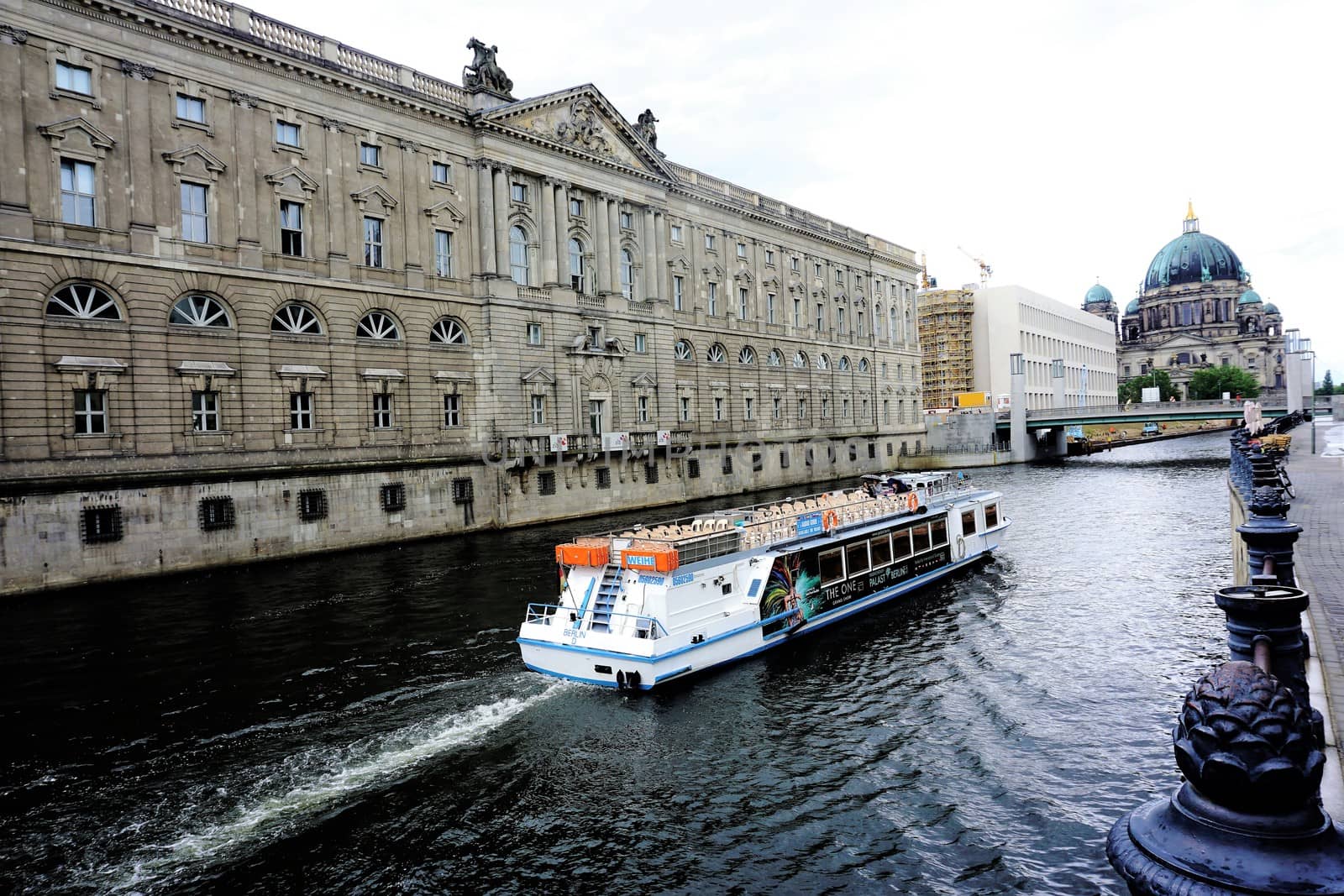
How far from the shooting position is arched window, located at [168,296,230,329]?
1444 inches

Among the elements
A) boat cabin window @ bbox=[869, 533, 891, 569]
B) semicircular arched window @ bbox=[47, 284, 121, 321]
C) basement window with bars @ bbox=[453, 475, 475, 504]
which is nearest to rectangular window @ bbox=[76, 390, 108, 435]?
semicircular arched window @ bbox=[47, 284, 121, 321]

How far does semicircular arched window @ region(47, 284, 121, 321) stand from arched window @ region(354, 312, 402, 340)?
10782mm

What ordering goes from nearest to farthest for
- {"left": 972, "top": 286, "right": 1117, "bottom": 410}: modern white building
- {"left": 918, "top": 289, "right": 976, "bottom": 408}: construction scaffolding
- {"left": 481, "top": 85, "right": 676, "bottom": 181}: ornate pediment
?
{"left": 481, "top": 85, "right": 676, "bottom": 181}: ornate pediment → {"left": 972, "top": 286, "right": 1117, "bottom": 410}: modern white building → {"left": 918, "top": 289, "right": 976, "bottom": 408}: construction scaffolding

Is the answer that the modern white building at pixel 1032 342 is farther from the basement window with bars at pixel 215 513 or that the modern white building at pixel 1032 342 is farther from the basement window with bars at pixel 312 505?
the basement window with bars at pixel 215 513

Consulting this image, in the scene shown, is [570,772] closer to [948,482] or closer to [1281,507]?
[1281,507]

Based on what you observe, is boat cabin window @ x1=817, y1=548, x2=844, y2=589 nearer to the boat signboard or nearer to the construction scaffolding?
the boat signboard

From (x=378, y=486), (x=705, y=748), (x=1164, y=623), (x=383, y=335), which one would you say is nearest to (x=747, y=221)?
(x=383, y=335)

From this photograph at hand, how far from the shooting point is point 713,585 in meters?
22.5

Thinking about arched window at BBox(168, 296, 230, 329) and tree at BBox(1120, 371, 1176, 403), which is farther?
tree at BBox(1120, 371, 1176, 403)

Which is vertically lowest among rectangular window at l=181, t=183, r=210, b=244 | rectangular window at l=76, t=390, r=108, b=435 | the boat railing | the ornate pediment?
the boat railing

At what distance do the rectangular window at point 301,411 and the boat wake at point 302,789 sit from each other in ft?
84.7

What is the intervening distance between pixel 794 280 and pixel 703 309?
45.9 feet

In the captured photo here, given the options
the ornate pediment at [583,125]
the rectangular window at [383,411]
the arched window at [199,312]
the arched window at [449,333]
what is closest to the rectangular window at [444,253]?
the arched window at [449,333]

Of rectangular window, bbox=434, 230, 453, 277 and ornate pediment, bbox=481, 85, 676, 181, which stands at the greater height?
ornate pediment, bbox=481, 85, 676, 181
